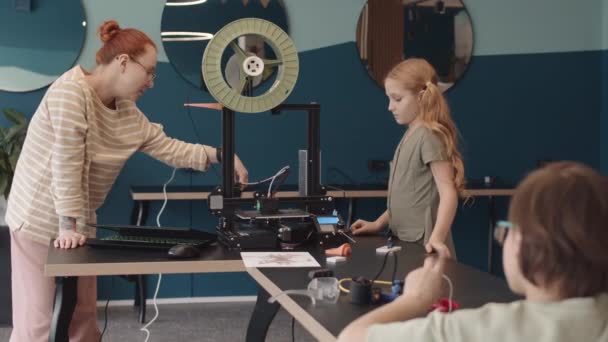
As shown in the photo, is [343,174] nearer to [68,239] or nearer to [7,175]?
[7,175]

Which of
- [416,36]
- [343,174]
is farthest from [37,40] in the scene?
[416,36]

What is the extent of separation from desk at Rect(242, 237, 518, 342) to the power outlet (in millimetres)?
2337

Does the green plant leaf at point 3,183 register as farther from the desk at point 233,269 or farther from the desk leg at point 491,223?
the desk leg at point 491,223

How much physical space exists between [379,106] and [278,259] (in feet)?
9.51

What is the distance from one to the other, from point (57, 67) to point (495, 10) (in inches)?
109

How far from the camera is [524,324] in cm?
121

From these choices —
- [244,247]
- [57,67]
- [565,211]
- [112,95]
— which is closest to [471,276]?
[244,247]

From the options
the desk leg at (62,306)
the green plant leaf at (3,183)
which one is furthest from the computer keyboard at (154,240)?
the green plant leaf at (3,183)

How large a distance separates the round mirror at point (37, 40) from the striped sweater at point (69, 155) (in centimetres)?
200

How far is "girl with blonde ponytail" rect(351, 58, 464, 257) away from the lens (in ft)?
8.55

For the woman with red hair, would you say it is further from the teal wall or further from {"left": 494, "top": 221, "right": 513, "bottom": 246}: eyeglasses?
the teal wall

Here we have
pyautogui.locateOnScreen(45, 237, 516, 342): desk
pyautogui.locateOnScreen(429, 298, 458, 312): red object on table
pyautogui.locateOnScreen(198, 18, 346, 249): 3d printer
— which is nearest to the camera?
pyautogui.locateOnScreen(429, 298, 458, 312): red object on table

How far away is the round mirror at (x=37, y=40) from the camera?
14.7 feet

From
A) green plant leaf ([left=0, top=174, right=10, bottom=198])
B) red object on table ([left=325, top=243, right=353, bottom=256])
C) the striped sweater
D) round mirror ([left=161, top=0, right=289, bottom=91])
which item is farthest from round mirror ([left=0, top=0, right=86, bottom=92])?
red object on table ([left=325, top=243, right=353, bottom=256])
